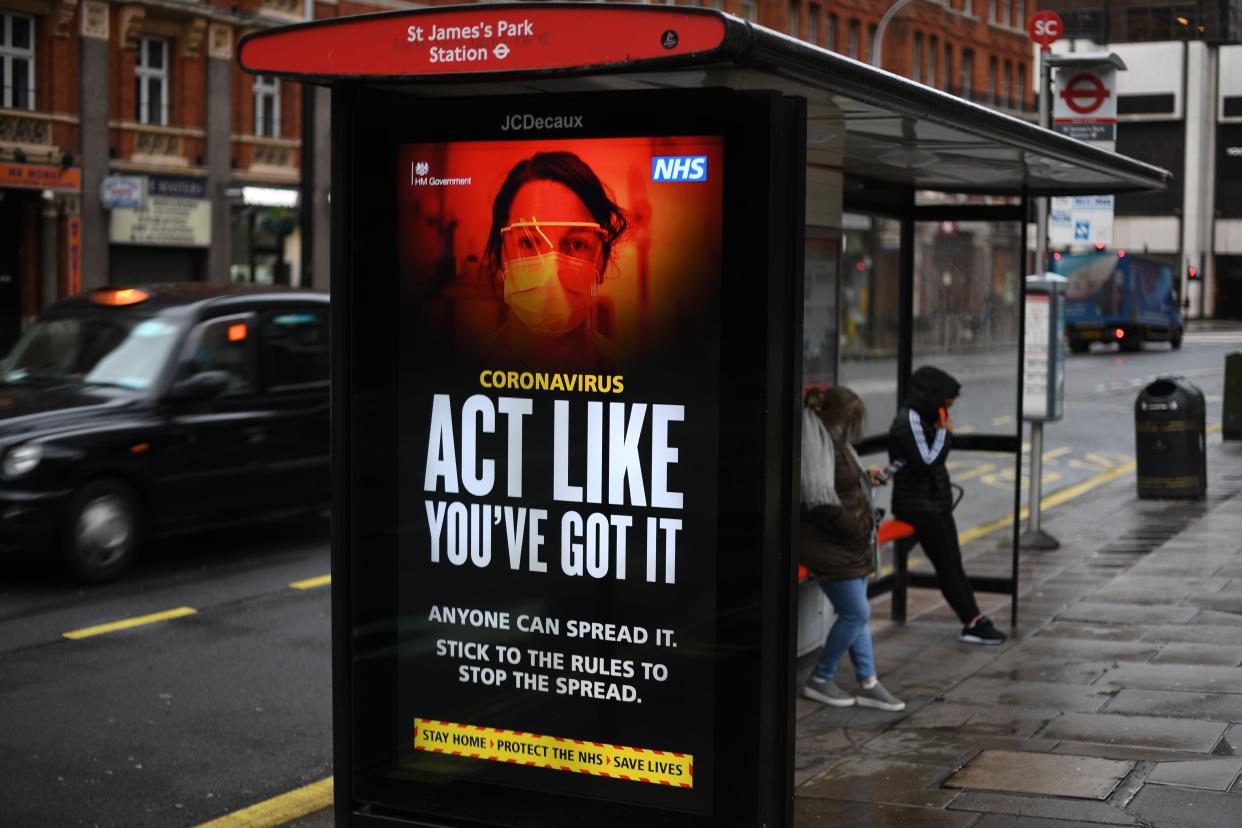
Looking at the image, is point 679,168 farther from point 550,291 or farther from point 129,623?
point 129,623

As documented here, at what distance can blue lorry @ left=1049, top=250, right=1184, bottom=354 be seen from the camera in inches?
1834

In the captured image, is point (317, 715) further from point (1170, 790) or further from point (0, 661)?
point (1170, 790)

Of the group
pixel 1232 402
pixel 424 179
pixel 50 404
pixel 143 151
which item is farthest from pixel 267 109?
pixel 424 179

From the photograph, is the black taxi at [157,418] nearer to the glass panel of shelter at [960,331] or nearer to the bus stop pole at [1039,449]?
the glass panel of shelter at [960,331]

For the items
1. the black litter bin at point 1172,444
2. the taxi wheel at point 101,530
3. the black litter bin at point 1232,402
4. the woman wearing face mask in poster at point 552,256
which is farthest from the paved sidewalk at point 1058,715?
the black litter bin at point 1232,402

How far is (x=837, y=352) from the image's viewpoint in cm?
798

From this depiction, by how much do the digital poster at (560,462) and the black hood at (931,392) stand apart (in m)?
3.94

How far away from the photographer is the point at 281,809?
5805mm

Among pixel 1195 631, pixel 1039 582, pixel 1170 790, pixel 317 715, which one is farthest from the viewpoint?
pixel 1039 582

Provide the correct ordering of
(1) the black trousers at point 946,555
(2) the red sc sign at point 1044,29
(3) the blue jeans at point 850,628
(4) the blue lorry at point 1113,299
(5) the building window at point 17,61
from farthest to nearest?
(4) the blue lorry at point 1113,299 < (5) the building window at point 17,61 < (2) the red sc sign at point 1044,29 < (1) the black trousers at point 946,555 < (3) the blue jeans at point 850,628

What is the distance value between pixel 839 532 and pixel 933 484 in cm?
153

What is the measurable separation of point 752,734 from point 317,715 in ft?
11.1

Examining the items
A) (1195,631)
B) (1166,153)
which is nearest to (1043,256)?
(1195,631)

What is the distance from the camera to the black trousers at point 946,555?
8250 mm
